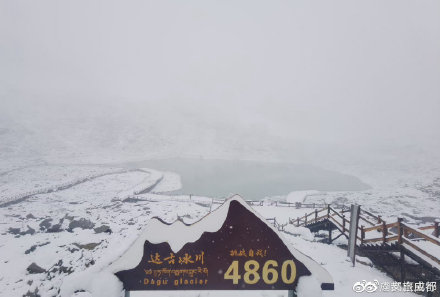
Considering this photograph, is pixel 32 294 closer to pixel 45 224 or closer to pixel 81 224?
pixel 81 224

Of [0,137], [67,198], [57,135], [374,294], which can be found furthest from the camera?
[57,135]

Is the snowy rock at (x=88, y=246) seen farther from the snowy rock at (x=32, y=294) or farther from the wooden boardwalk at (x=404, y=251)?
the wooden boardwalk at (x=404, y=251)

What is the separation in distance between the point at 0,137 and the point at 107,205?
346 feet

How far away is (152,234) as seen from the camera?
313 cm

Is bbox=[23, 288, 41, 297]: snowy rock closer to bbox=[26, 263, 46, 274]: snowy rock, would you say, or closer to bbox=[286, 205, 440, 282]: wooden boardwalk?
bbox=[26, 263, 46, 274]: snowy rock

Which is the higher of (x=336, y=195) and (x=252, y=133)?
(x=252, y=133)

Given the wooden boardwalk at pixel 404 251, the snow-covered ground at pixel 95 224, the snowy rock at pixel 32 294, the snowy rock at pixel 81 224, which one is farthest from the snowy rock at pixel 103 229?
the wooden boardwalk at pixel 404 251

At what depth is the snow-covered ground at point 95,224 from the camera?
9.09 metres

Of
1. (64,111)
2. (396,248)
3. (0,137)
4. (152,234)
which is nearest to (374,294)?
(396,248)

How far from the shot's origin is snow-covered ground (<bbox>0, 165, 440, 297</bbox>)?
9.09 metres

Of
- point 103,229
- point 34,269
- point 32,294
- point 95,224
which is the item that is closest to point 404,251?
point 32,294

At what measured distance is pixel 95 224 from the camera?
1823 centimetres

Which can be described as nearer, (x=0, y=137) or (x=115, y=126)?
(x=0, y=137)

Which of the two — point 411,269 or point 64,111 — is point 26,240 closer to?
point 411,269
